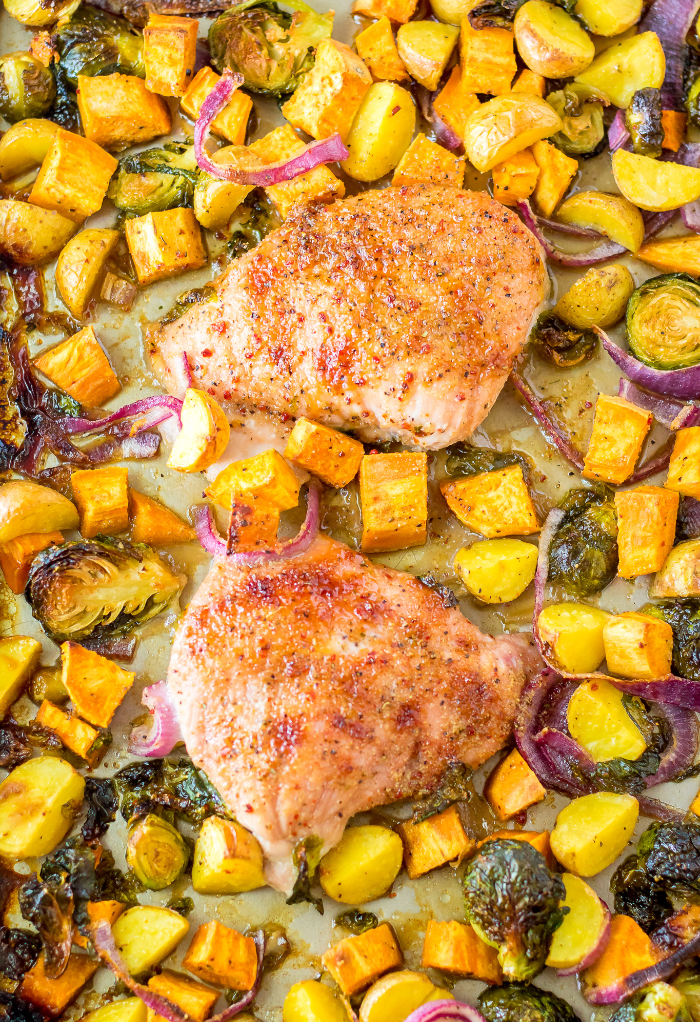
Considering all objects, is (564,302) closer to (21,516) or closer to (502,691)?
(502,691)

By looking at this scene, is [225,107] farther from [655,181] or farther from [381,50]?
[655,181]

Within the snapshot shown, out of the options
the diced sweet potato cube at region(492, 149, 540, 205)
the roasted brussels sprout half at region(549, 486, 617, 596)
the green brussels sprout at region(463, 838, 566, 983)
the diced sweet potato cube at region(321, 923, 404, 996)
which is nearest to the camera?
the green brussels sprout at region(463, 838, 566, 983)

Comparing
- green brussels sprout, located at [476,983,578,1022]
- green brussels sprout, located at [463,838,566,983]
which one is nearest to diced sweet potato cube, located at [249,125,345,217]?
green brussels sprout, located at [463,838,566,983]

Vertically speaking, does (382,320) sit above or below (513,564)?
above

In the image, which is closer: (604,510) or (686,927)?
(686,927)

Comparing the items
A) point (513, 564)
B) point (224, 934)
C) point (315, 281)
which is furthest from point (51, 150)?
point (224, 934)

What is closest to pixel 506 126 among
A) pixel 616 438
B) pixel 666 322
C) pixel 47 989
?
pixel 666 322

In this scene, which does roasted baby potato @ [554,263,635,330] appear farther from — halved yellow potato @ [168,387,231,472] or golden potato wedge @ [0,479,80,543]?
golden potato wedge @ [0,479,80,543]
